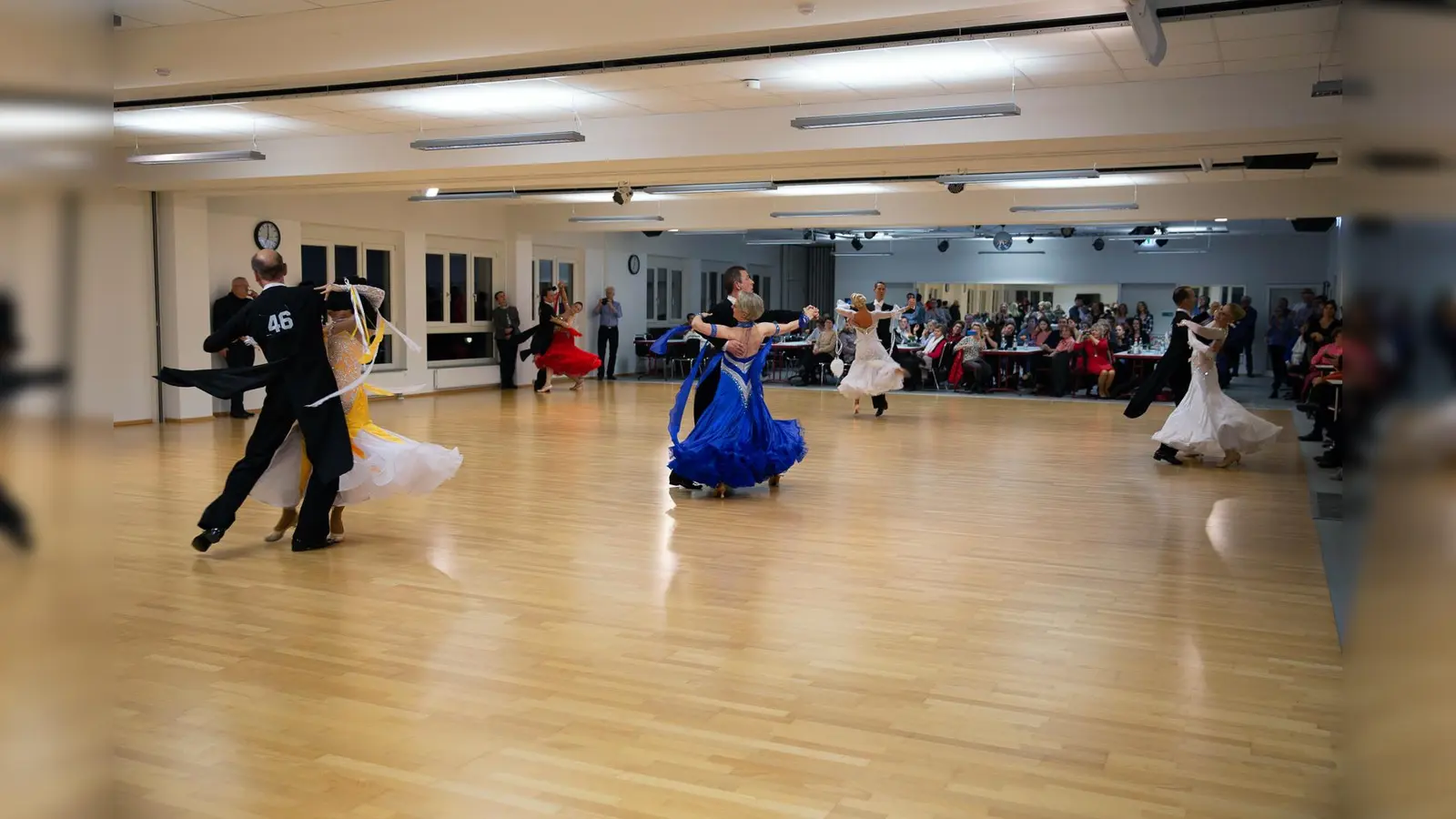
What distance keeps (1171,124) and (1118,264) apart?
16.0 meters

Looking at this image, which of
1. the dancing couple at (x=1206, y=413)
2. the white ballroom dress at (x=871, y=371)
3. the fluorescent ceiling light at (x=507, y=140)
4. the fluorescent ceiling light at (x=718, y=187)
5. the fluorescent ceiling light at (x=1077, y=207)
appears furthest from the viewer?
the fluorescent ceiling light at (x=1077, y=207)

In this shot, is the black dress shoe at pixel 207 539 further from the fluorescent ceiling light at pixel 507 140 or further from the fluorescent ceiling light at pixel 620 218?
the fluorescent ceiling light at pixel 620 218

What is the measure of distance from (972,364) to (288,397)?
13.0 m

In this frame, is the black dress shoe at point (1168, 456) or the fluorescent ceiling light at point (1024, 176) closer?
the black dress shoe at point (1168, 456)

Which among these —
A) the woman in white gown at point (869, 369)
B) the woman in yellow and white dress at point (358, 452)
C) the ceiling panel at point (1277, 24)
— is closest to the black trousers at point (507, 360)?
the woman in white gown at point (869, 369)

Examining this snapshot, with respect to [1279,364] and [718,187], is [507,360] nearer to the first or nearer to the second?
[718,187]

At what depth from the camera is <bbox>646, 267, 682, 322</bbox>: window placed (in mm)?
22484

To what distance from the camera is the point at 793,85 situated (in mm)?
8695

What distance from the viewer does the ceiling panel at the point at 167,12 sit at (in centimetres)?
693

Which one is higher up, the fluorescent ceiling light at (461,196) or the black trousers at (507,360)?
the fluorescent ceiling light at (461,196)

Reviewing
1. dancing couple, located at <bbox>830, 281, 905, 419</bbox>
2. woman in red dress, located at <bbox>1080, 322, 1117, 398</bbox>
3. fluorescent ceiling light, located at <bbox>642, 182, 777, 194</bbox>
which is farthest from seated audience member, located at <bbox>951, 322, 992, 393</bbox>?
fluorescent ceiling light, located at <bbox>642, 182, 777, 194</bbox>

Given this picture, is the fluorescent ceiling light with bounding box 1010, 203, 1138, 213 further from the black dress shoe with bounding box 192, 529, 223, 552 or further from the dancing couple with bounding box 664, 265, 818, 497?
the black dress shoe with bounding box 192, 529, 223, 552

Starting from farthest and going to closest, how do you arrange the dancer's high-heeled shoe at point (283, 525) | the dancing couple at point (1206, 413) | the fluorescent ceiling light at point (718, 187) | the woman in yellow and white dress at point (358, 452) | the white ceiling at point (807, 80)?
the fluorescent ceiling light at point (718, 187)
the dancing couple at point (1206, 413)
the white ceiling at point (807, 80)
the dancer's high-heeled shoe at point (283, 525)
the woman in yellow and white dress at point (358, 452)

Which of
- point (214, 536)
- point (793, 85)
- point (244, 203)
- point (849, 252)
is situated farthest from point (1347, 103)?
point (849, 252)
